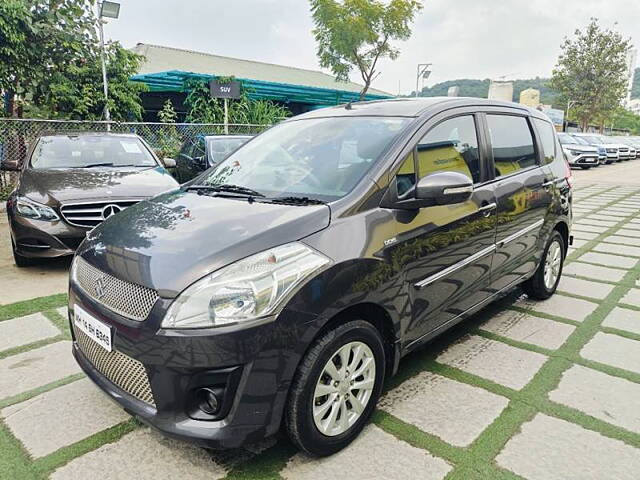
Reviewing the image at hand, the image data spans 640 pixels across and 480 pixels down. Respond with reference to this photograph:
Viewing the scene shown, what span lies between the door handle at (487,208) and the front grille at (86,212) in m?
3.36

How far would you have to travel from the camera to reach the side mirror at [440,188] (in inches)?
89.8

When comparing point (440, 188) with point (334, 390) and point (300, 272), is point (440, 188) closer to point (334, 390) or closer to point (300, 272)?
point (300, 272)

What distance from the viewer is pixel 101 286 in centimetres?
204

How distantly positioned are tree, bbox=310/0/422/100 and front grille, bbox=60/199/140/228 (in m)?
18.9

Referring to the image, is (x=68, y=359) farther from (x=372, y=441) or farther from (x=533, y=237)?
(x=533, y=237)

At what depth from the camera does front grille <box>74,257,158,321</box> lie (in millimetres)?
1828

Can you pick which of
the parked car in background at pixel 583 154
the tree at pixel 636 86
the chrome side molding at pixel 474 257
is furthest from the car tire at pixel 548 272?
the tree at pixel 636 86

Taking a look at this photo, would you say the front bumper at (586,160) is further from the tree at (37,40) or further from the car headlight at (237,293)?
the car headlight at (237,293)

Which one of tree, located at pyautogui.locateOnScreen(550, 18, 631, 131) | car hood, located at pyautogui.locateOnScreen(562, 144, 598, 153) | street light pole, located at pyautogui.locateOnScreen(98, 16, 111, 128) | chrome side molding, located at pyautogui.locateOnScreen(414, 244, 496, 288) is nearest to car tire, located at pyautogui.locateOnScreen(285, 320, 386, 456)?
chrome side molding, located at pyautogui.locateOnScreen(414, 244, 496, 288)

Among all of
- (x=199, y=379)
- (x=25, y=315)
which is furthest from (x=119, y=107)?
(x=199, y=379)

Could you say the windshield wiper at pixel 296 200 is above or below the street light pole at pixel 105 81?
below

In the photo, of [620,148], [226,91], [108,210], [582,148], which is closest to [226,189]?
[108,210]

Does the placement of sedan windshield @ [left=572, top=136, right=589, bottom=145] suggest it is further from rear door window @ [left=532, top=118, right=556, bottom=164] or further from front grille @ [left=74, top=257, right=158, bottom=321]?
front grille @ [left=74, top=257, right=158, bottom=321]

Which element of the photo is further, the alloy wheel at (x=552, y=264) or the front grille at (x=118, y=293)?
the alloy wheel at (x=552, y=264)
